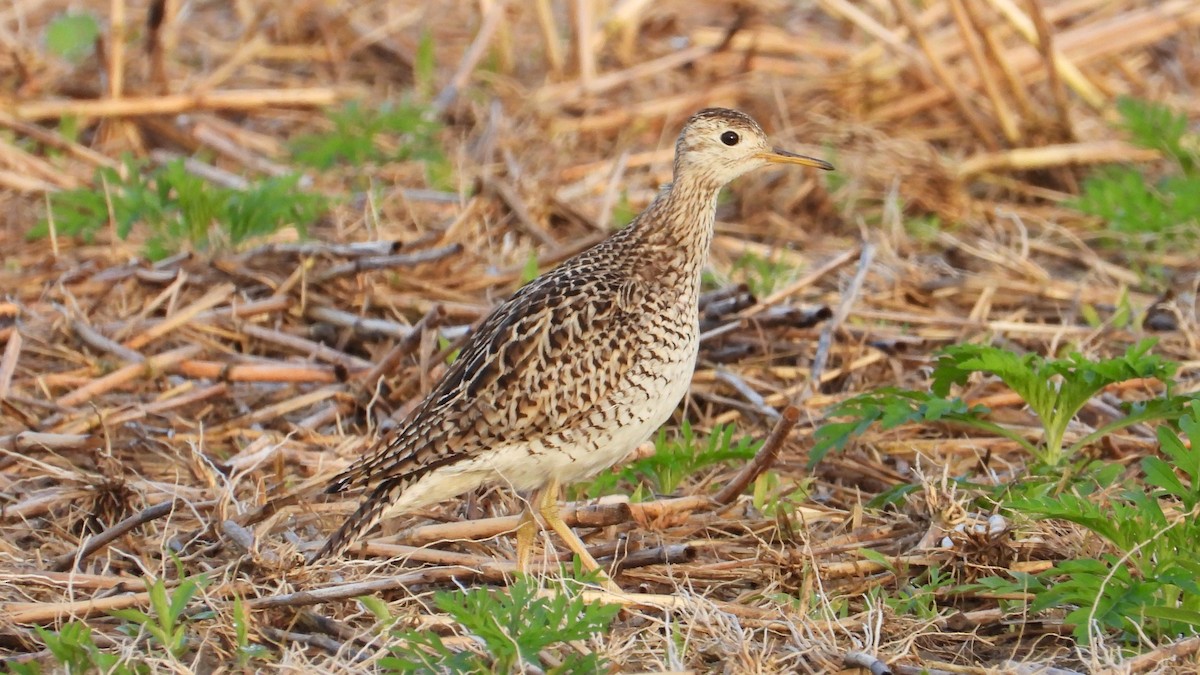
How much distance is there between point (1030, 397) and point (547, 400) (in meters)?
1.77

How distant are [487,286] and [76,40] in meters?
4.23

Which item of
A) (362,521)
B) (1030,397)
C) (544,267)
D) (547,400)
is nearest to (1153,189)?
(544,267)

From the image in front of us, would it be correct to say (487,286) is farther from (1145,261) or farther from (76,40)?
(76,40)

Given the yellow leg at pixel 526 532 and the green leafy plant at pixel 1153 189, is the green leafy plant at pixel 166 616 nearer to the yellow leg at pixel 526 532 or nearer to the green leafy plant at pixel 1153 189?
the yellow leg at pixel 526 532

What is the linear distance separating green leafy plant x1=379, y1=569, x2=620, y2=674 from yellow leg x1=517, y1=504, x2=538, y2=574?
0.79 metres

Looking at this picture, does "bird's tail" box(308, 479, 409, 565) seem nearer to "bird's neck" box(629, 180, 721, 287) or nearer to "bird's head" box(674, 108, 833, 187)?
"bird's neck" box(629, 180, 721, 287)

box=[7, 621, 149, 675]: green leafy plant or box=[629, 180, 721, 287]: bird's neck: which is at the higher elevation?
box=[629, 180, 721, 287]: bird's neck

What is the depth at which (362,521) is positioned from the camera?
5.12 meters

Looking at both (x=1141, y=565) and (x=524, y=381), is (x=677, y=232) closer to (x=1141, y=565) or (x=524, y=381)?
(x=524, y=381)

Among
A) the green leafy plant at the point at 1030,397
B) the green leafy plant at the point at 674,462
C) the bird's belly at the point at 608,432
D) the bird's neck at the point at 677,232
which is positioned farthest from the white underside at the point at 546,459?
the green leafy plant at the point at 1030,397

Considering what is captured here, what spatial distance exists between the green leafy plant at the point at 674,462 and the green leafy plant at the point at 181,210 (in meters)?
2.23

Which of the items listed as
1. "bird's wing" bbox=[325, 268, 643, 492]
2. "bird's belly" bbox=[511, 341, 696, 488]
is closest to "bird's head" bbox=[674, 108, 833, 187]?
"bird's wing" bbox=[325, 268, 643, 492]

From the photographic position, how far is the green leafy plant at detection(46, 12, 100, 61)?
10195mm

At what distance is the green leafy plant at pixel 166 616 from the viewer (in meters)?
4.44
